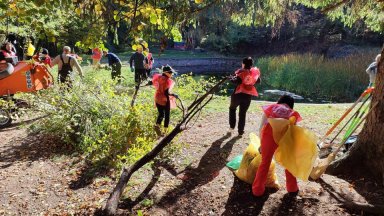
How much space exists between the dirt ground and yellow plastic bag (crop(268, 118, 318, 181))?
549mm

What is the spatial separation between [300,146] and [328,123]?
16.4 ft

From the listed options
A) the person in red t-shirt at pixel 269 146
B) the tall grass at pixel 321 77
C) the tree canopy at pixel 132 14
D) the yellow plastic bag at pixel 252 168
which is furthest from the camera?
the tall grass at pixel 321 77

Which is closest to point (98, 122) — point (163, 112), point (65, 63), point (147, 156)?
point (163, 112)

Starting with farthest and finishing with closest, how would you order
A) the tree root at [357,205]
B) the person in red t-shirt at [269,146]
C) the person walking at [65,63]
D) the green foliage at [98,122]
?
the person walking at [65,63]
the green foliage at [98,122]
the person in red t-shirt at [269,146]
the tree root at [357,205]

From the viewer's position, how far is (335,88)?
17.0 m

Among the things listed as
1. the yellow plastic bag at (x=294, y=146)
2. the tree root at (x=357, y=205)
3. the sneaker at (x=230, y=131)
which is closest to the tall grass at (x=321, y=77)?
the sneaker at (x=230, y=131)

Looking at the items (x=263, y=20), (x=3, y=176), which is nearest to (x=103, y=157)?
(x=3, y=176)

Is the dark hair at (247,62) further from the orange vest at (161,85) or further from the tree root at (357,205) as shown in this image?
the tree root at (357,205)

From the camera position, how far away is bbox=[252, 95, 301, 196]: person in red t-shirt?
4328 millimetres

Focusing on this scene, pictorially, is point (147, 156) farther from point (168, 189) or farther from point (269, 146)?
point (269, 146)

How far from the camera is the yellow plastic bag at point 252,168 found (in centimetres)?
466

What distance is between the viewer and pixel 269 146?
171 inches

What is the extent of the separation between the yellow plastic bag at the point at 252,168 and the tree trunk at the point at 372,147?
4.22ft

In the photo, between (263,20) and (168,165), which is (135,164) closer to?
(168,165)
